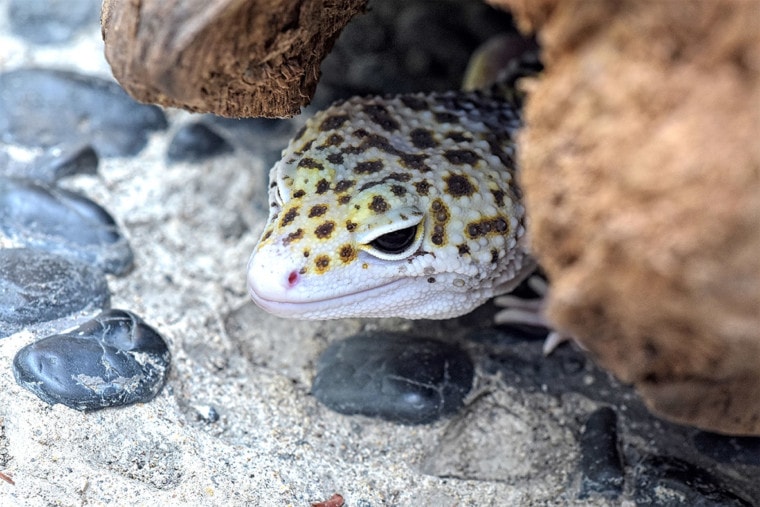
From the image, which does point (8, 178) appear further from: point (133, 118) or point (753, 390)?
point (753, 390)

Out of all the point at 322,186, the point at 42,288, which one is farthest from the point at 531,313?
the point at 42,288

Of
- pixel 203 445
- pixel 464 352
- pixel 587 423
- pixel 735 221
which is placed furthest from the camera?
pixel 464 352

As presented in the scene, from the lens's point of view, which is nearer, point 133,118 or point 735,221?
point 735,221

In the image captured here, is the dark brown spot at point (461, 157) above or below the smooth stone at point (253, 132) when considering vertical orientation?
above

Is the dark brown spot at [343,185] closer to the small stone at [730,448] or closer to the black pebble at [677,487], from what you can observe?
the black pebble at [677,487]

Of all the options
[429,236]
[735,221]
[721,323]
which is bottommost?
[429,236]

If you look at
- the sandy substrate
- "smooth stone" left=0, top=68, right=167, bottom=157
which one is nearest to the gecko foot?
the sandy substrate

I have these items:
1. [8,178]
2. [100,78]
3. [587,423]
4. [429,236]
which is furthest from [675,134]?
[100,78]

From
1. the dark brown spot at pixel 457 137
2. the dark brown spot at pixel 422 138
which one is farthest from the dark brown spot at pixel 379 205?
the dark brown spot at pixel 457 137
